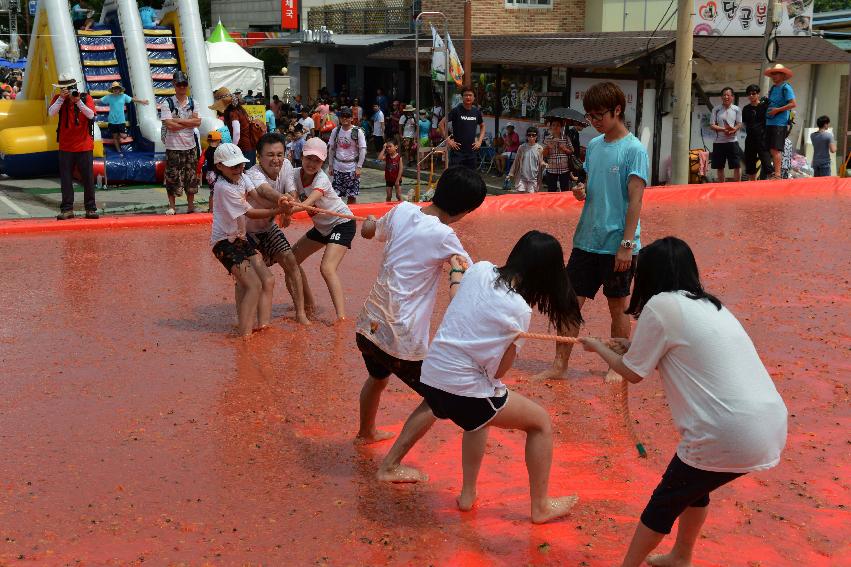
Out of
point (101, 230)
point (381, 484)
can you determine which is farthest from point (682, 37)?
point (381, 484)

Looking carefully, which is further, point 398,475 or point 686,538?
point 398,475

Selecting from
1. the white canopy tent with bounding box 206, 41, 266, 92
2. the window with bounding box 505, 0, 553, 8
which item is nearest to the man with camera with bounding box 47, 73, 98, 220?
the white canopy tent with bounding box 206, 41, 266, 92

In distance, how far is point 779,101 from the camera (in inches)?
626

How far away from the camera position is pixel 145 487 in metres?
5.06

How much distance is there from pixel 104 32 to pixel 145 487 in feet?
55.0

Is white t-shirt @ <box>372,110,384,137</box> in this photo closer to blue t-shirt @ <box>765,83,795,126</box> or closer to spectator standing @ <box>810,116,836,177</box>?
spectator standing @ <box>810,116,836,177</box>

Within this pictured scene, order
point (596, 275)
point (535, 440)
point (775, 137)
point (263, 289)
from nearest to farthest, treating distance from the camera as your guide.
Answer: point (535, 440) → point (596, 275) → point (263, 289) → point (775, 137)

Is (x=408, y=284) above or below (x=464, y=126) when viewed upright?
below

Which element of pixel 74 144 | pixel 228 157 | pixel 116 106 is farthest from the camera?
pixel 116 106

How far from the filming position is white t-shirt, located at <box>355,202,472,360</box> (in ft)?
16.4

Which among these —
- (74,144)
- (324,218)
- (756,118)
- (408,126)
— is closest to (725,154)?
(756,118)

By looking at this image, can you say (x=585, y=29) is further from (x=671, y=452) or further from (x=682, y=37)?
(x=671, y=452)

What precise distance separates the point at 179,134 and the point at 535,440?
1046 cm

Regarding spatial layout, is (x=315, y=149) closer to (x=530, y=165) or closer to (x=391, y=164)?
(x=391, y=164)
